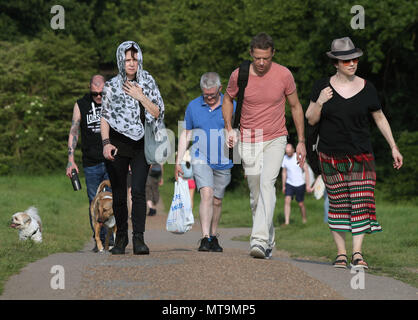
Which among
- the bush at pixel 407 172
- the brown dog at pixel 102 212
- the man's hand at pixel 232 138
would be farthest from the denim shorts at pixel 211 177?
the bush at pixel 407 172

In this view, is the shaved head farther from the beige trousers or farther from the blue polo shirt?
the beige trousers

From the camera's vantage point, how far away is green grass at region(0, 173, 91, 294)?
9078 mm

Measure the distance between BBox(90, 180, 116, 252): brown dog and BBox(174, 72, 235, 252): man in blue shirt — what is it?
101 cm

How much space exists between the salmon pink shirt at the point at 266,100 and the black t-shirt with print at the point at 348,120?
1.42 ft

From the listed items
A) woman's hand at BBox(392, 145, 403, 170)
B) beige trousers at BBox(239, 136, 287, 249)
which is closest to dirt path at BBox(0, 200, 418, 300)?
beige trousers at BBox(239, 136, 287, 249)

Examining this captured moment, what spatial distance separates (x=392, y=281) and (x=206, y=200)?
9.95 ft

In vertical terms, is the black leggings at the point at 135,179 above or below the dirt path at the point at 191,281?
above

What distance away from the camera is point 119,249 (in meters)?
9.00

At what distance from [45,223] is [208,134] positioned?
5880 mm

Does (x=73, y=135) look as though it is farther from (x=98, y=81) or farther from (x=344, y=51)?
(x=344, y=51)

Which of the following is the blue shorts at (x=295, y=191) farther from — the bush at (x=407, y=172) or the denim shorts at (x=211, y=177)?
the denim shorts at (x=211, y=177)

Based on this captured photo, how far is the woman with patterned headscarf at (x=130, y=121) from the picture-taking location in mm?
8711

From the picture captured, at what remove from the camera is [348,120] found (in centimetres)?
851

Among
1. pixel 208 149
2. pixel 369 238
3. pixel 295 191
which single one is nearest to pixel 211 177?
pixel 208 149
